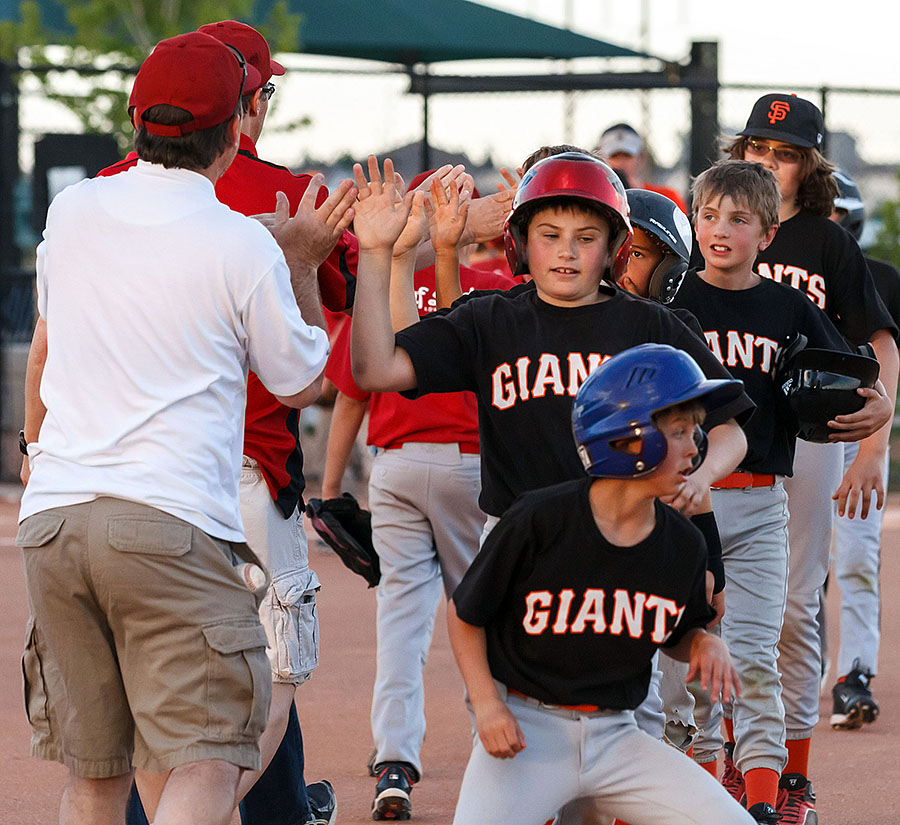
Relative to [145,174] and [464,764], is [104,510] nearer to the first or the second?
[145,174]

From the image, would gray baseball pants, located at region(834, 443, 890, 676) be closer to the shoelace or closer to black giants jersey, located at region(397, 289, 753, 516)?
the shoelace

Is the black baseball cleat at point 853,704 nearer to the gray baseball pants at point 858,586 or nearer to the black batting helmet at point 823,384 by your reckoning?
the gray baseball pants at point 858,586

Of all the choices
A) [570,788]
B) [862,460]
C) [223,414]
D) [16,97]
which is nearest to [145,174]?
[223,414]

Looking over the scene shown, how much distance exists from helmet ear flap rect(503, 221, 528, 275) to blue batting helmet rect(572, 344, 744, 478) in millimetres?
614

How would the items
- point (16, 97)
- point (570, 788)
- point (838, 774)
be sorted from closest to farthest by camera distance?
point (570, 788) < point (838, 774) < point (16, 97)

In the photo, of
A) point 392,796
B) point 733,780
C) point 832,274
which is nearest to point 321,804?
point 392,796

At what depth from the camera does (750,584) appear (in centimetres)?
491

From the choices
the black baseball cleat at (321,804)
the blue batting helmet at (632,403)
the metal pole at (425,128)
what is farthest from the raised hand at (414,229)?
the metal pole at (425,128)

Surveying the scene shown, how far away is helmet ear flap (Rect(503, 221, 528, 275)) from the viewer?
395 cm

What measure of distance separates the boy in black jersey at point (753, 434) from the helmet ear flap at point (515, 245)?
1.05 metres

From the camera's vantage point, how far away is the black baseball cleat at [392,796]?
5.20 m

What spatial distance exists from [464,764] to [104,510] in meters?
2.98

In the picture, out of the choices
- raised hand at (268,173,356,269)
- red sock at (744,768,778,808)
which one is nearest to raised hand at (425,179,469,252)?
raised hand at (268,173,356,269)

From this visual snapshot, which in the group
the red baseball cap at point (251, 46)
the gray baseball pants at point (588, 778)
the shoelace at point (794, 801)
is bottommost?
the shoelace at point (794, 801)
